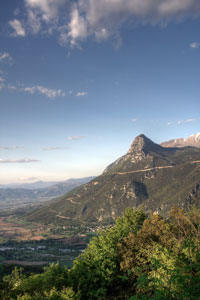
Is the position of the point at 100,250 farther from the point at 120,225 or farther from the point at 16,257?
the point at 16,257

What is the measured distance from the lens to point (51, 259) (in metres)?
146

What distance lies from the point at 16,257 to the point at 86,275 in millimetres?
134291

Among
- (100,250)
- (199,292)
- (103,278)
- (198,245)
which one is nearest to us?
(199,292)

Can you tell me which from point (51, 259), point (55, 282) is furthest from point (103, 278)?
point (51, 259)

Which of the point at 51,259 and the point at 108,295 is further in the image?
the point at 51,259

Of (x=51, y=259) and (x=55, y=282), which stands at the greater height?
(x=55, y=282)

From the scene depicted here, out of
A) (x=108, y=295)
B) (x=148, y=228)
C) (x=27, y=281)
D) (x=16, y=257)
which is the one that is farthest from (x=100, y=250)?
(x=16, y=257)

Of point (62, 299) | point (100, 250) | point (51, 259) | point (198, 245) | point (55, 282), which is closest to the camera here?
point (198, 245)

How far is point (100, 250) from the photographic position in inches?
1928

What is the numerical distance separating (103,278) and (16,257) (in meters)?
137

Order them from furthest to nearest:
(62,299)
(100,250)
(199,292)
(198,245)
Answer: (100,250), (62,299), (198,245), (199,292)

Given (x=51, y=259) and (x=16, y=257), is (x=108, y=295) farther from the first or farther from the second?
(x=16, y=257)

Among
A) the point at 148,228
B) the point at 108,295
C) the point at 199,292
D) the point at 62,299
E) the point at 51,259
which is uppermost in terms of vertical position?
the point at 199,292

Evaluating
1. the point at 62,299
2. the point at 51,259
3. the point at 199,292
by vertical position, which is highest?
the point at 199,292
